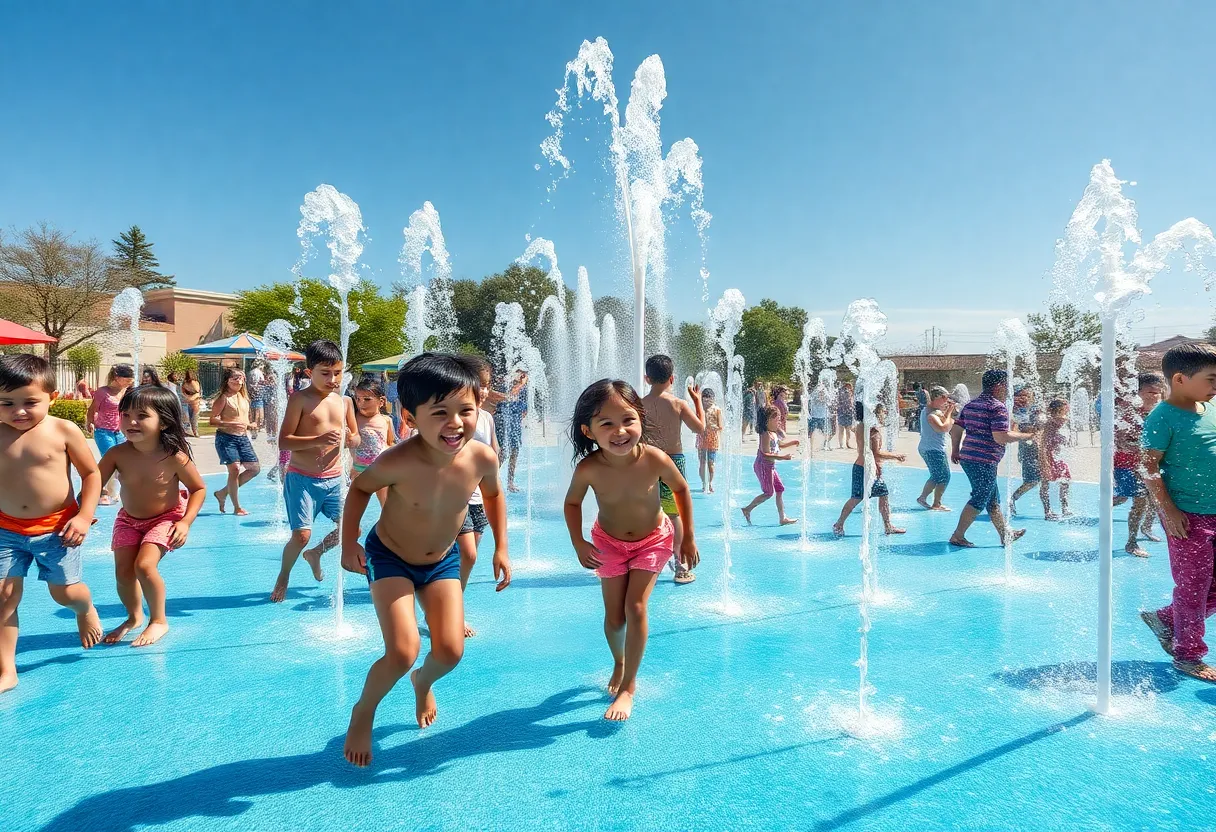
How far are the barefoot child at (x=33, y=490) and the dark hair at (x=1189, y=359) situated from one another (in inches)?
220

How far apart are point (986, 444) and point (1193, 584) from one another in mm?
3154

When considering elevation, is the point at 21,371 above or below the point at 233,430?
above

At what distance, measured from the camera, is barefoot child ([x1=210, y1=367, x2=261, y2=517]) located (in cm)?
829

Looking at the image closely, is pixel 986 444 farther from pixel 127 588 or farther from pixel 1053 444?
pixel 127 588

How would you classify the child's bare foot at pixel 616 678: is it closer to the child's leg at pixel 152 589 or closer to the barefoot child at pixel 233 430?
the child's leg at pixel 152 589

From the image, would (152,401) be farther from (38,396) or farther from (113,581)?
(113,581)

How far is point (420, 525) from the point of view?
9.59 ft

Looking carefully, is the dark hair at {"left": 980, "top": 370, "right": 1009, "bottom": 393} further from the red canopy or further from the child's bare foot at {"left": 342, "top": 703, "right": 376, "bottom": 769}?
the red canopy

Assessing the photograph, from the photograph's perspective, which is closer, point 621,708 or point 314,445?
point 621,708

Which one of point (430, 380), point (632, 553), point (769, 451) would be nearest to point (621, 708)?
point (632, 553)

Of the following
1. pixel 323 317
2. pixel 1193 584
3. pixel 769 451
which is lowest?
pixel 1193 584

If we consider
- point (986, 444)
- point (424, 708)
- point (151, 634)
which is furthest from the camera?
point (986, 444)

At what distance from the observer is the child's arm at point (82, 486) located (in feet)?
12.0

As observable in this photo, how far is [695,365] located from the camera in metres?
50.3
